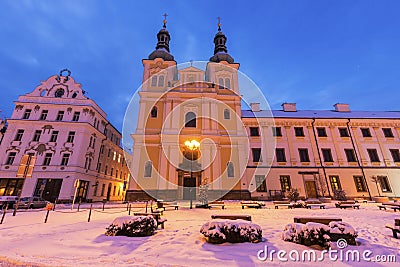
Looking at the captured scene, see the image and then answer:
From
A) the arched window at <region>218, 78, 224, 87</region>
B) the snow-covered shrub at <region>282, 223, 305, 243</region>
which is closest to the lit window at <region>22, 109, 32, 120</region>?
the arched window at <region>218, 78, 224, 87</region>

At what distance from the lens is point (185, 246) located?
17.5 ft

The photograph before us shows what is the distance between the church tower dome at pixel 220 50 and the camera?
3189cm

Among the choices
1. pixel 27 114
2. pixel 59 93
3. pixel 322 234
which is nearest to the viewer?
pixel 322 234

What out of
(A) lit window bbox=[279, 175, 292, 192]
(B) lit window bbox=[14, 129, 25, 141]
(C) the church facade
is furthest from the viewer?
(B) lit window bbox=[14, 129, 25, 141]

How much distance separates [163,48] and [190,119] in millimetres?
15173

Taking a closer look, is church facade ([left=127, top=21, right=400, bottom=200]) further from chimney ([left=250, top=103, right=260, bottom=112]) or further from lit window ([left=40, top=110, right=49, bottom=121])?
lit window ([left=40, top=110, right=49, bottom=121])

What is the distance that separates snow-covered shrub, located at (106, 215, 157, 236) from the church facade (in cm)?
1527

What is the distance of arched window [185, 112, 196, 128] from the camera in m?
26.9

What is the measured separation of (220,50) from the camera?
34.2 meters

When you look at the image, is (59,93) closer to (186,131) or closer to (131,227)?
(186,131)

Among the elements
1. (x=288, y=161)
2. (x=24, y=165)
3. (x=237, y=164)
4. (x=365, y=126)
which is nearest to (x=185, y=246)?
(x=24, y=165)

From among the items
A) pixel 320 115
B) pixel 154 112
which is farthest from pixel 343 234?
pixel 320 115

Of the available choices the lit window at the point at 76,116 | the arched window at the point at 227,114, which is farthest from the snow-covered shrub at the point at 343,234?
the lit window at the point at 76,116

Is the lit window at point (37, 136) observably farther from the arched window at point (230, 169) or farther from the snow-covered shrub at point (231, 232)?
the snow-covered shrub at point (231, 232)
